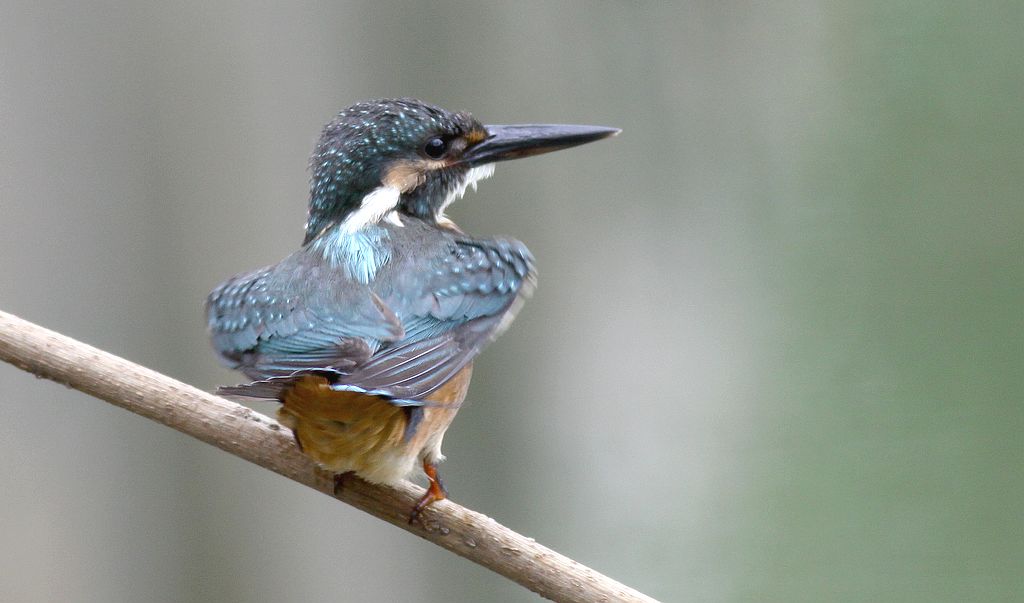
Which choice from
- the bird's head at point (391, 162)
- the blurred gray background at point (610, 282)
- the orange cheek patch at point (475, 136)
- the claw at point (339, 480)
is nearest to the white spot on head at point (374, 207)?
the bird's head at point (391, 162)

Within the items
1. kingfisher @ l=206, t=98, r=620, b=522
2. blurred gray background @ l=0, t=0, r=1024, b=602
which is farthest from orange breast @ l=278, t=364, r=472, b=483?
blurred gray background @ l=0, t=0, r=1024, b=602

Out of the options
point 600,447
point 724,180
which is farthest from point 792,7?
point 600,447

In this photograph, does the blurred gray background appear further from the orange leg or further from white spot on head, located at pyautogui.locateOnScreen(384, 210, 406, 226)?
the orange leg

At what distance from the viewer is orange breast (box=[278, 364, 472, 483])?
6.60 ft

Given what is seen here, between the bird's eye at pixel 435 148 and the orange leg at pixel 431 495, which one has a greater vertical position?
the bird's eye at pixel 435 148

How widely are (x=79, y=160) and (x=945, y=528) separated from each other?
3319 millimetres

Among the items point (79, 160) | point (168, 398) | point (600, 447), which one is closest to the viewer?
point (168, 398)

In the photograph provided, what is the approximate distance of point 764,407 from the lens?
4754 mm

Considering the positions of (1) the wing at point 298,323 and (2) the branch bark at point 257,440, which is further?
(2) the branch bark at point 257,440

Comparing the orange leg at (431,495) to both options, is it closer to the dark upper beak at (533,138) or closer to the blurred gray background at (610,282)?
the dark upper beak at (533,138)

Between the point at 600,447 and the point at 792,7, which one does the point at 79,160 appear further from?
the point at 792,7

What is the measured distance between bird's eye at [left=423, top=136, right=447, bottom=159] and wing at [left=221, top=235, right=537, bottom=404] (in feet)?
0.94

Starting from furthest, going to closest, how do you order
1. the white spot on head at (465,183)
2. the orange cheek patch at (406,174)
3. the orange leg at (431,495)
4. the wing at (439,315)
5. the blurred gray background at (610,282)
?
the blurred gray background at (610,282) < the white spot on head at (465,183) < the orange cheek patch at (406,174) < the orange leg at (431,495) < the wing at (439,315)

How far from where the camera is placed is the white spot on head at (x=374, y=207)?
2.62 metres
